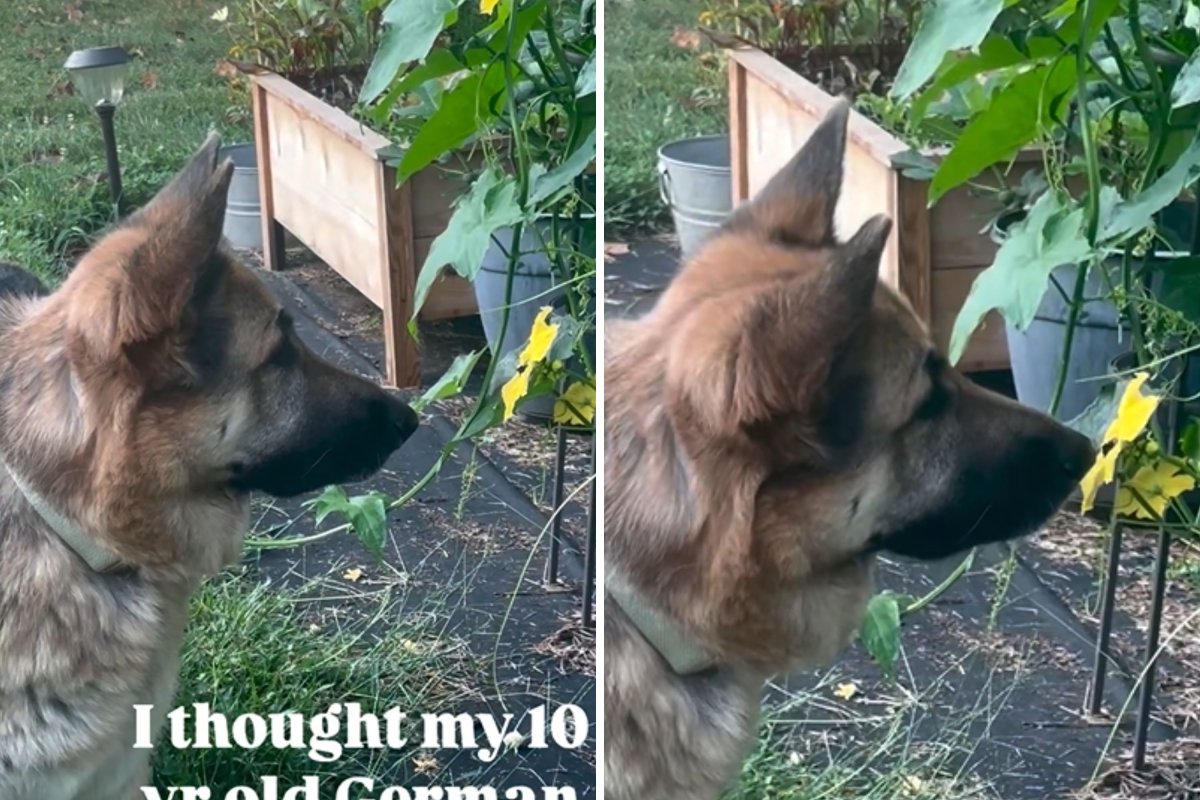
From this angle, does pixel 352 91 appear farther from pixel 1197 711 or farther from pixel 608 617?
pixel 1197 711

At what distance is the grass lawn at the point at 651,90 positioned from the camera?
161 centimetres

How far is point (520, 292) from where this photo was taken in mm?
1770

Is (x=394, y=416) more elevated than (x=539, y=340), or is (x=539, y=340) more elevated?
(x=539, y=340)

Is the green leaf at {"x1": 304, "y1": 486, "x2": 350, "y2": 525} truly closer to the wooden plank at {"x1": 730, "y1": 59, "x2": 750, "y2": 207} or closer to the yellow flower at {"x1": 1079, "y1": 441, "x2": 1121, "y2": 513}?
the wooden plank at {"x1": 730, "y1": 59, "x2": 750, "y2": 207}

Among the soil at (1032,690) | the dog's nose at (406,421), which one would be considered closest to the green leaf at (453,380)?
the dog's nose at (406,421)

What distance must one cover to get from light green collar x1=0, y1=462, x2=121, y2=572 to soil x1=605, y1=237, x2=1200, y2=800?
88 cm

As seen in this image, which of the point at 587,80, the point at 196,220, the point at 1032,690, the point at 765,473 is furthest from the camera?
the point at 1032,690

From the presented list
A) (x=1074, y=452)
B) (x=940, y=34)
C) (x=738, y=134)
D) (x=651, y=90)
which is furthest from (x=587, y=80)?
(x=1074, y=452)

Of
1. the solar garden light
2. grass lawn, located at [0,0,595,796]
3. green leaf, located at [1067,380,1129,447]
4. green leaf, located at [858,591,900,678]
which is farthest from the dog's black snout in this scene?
green leaf, located at [1067,380,1129,447]

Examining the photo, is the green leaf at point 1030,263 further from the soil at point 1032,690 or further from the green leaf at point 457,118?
the green leaf at point 457,118

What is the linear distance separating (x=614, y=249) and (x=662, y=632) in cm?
47

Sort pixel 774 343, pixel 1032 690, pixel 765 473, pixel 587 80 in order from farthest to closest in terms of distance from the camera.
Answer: pixel 1032 690
pixel 587 80
pixel 765 473
pixel 774 343

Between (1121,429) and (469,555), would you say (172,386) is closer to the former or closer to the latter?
(469,555)

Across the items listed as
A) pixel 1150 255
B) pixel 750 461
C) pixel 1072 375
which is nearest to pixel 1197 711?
pixel 1072 375
